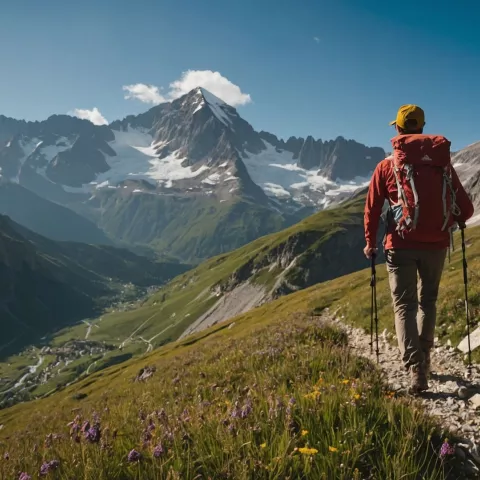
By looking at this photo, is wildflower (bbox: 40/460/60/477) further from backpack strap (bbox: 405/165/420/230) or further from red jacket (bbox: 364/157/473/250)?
backpack strap (bbox: 405/165/420/230)

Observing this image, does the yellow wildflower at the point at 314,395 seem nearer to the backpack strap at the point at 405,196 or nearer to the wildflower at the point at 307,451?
the wildflower at the point at 307,451

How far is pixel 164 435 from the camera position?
515cm

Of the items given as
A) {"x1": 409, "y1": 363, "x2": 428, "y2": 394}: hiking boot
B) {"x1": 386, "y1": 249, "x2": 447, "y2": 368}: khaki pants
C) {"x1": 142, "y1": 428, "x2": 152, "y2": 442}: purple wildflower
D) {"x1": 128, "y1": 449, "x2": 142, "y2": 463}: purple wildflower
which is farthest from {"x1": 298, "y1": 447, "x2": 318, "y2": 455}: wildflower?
{"x1": 386, "y1": 249, "x2": 447, "y2": 368}: khaki pants

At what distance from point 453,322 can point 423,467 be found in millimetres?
9763

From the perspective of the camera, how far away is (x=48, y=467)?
4.62m

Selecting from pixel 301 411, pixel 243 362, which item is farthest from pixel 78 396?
pixel 301 411

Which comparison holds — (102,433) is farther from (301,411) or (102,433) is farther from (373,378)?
(373,378)

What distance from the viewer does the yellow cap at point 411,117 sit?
29.8 feet

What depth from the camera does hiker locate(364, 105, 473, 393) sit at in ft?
28.0

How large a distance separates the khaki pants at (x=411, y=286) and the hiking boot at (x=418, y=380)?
0.54 ft

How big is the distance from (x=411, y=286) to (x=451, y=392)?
7.27 ft

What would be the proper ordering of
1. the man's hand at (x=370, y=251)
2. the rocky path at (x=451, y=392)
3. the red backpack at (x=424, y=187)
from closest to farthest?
the rocky path at (x=451, y=392)
the red backpack at (x=424, y=187)
the man's hand at (x=370, y=251)

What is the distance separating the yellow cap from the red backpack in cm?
55

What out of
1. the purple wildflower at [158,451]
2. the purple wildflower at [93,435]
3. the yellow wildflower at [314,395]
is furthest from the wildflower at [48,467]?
the yellow wildflower at [314,395]
